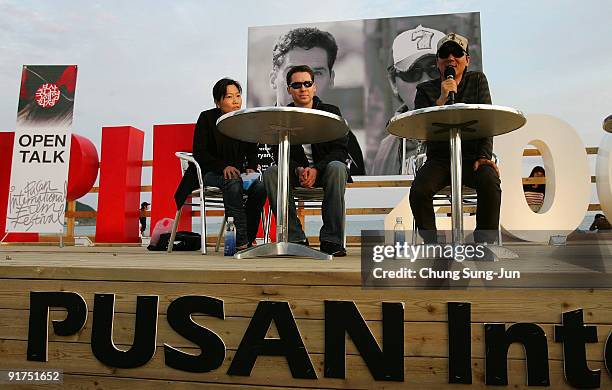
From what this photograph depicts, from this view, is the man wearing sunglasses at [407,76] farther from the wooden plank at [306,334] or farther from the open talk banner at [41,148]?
the wooden plank at [306,334]

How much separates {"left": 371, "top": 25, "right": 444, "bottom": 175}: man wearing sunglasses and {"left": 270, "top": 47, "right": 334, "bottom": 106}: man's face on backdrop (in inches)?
33.3

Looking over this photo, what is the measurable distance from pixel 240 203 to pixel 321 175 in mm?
527

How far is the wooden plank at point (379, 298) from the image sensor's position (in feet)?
4.06

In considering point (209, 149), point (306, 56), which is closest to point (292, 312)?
point (209, 149)

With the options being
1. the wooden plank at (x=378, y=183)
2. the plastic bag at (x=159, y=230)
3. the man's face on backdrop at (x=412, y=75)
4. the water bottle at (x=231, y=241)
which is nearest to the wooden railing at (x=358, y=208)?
the wooden plank at (x=378, y=183)

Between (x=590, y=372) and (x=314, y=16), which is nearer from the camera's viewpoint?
(x=590, y=372)

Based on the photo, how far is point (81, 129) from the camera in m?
5.29

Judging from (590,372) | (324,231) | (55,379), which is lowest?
(55,379)

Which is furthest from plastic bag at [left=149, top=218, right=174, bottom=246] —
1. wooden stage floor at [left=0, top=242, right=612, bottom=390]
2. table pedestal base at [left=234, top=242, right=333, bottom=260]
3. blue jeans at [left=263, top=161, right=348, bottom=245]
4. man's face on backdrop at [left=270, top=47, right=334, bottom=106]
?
man's face on backdrop at [left=270, top=47, right=334, bottom=106]

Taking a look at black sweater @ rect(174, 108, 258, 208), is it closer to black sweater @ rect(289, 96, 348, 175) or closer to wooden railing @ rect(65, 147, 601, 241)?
black sweater @ rect(289, 96, 348, 175)

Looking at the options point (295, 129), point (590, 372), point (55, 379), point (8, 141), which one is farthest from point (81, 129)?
point (590, 372)

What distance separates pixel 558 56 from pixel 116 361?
589 centimetres

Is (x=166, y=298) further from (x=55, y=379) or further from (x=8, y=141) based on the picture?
(x=8, y=141)

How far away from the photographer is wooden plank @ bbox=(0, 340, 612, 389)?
1218 millimetres
